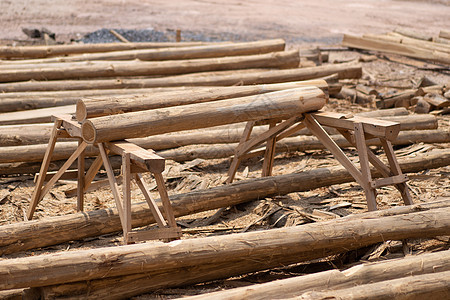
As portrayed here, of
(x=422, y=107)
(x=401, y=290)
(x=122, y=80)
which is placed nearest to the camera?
(x=401, y=290)

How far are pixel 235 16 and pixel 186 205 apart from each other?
1581 centimetres

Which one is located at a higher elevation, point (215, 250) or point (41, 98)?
point (215, 250)

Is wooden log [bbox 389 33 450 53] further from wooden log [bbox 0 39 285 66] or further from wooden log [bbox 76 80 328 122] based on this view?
wooden log [bbox 76 80 328 122]

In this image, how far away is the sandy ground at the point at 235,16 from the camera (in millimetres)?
19031

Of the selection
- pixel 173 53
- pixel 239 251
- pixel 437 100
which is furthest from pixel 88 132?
pixel 173 53

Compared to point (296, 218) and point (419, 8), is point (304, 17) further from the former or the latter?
point (296, 218)

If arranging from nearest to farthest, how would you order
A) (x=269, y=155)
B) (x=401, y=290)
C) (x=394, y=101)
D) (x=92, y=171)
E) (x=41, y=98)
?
(x=401, y=290), (x=92, y=171), (x=269, y=155), (x=41, y=98), (x=394, y=101)

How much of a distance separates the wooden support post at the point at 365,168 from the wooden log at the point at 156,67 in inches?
251

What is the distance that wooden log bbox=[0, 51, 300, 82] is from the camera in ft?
34.8

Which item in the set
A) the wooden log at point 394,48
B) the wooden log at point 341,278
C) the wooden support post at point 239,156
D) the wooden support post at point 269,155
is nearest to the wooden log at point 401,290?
the wooden log at point 341,278

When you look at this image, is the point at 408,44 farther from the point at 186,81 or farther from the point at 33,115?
the point at 33,115

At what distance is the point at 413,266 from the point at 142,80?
7411mm

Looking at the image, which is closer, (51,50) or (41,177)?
(41,177)

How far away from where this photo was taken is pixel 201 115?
5664 millimetres
